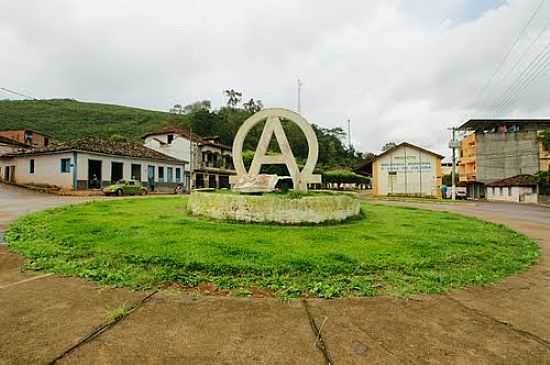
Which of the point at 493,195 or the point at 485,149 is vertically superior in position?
the point at 485,149

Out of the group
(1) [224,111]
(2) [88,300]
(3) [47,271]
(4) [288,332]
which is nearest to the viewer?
(4) [288,332]

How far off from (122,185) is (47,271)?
20615 mm

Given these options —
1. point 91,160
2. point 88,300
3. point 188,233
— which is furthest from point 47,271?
point 91,160

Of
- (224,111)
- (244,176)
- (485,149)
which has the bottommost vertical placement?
(244,176)

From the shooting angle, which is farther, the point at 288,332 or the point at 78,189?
the point at 78,189

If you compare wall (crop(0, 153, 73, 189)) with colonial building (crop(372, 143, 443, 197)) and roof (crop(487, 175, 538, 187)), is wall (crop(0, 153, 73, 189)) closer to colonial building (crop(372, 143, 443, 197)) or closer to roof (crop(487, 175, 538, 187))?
colonial building (crop(372, 143, 443, 197))

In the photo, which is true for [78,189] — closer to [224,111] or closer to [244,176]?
[244,176]

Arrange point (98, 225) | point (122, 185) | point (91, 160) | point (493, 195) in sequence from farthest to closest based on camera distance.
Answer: point (493, 195), point (91, 160), point (122, 185), point (98, 225)

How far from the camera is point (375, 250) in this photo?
5625 mm

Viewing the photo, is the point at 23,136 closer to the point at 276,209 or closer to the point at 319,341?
the point at 276,209

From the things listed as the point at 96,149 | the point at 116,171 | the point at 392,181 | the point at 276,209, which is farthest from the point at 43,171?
the point at 392,181

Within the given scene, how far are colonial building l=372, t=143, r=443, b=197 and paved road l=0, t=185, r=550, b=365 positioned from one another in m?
28.9

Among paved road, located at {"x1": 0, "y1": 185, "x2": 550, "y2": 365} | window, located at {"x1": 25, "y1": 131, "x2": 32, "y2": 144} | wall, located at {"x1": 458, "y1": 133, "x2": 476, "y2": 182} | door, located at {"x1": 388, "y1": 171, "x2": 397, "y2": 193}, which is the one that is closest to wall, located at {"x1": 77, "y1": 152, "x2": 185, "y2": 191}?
window, located at {"x1": 25, "y1": 131, "x2": 32, "y2": 144}

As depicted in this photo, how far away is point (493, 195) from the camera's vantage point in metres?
37.2
